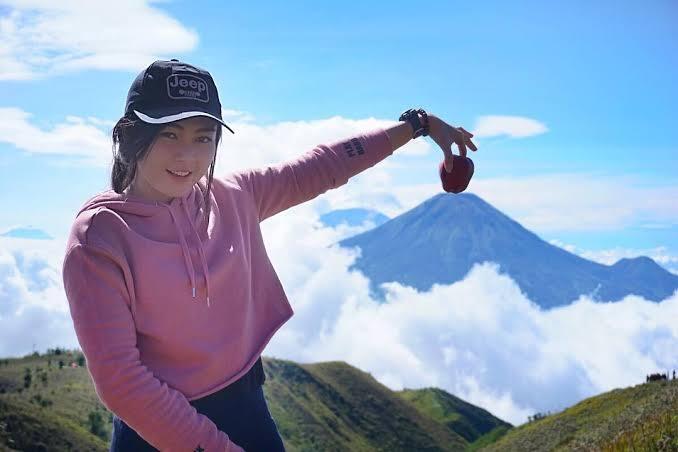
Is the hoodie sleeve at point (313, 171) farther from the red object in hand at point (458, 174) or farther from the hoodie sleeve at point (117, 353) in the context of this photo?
the hoodie sleeve at point (117, 353)

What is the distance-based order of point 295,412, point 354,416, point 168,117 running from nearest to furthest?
point 168,117 < point 295,412 < point 354,416

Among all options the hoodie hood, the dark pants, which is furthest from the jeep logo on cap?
the dark pants

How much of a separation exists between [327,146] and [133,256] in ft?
6.98

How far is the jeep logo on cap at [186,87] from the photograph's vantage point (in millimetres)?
3541

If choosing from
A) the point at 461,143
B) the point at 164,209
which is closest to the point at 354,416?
the point at 461,143

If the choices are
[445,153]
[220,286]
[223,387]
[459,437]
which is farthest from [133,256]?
[459,437]

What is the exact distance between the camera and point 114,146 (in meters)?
3.82

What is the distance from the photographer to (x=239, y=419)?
387 cm

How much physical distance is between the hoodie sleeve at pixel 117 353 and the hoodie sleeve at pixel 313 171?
5.04ft

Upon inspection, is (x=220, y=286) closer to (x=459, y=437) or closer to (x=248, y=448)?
(x=248, y=448)

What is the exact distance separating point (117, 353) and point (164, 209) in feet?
2.83

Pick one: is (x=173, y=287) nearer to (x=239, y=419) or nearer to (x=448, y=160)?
(x=239, y=419)

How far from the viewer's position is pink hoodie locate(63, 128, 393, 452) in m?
3.25

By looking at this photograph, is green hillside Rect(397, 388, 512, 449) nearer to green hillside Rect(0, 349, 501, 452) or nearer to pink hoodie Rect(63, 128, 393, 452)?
green hillside Rect(0, 349, 501, 452)
